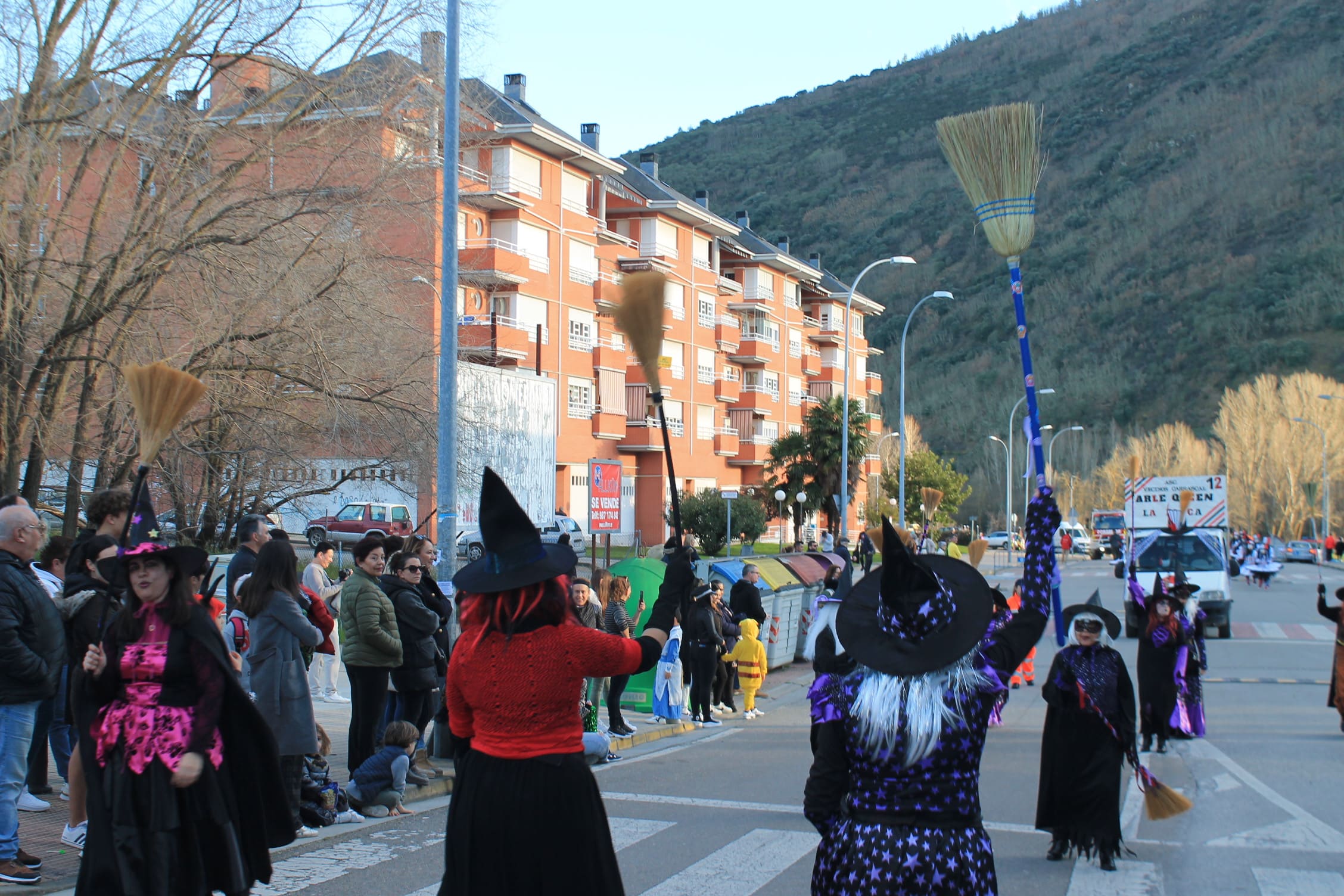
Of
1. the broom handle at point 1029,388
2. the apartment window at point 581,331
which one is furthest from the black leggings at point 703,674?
the apartment window at point 581,331

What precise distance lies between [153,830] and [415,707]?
4.89 metres

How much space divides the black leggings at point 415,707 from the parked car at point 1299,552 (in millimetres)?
66416

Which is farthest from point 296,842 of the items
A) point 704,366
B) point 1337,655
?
point 704,366

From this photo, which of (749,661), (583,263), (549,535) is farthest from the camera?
(583,263)

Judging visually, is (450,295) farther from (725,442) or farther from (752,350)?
(752,350)

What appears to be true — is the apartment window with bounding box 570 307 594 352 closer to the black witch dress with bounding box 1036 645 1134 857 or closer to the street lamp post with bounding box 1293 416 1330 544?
the black witch dress with bounding box 1036 645 1134 857

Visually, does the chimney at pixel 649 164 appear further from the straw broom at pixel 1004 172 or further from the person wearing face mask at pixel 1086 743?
the straw broom at pixel 1004 172

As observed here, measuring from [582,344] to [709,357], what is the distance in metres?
12.4

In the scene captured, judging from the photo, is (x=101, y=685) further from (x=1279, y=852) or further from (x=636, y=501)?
(x=636, y=501)

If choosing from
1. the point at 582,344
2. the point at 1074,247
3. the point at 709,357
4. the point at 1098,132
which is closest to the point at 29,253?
the point at 582,344

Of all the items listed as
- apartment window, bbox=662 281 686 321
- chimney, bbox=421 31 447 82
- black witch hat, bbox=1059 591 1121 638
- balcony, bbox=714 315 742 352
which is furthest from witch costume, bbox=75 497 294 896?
balcony, bbox=714 315 742 352

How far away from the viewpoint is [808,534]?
63.2 m

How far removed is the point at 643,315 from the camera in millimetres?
5031

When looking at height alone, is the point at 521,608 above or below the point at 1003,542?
above
